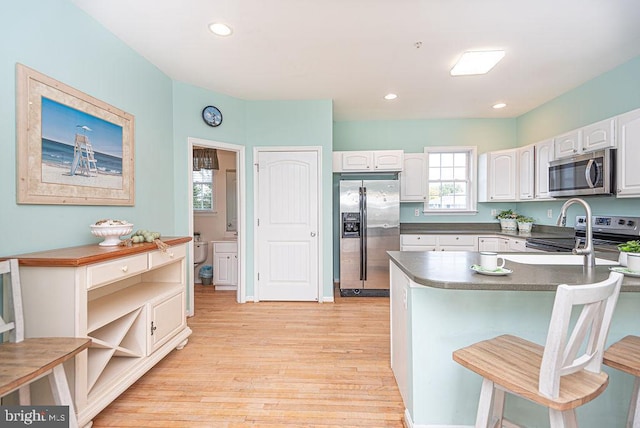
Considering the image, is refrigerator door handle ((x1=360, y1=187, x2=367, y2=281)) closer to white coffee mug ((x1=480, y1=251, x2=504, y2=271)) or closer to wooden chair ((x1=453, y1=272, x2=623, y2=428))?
white coffee mug ((x1=480, y1=251, x2=504, y2=271))

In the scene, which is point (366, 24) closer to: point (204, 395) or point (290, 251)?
point (290, 251)

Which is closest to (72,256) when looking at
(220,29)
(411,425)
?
(220,29)

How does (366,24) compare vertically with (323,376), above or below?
above

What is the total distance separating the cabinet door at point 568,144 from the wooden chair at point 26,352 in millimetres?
4362

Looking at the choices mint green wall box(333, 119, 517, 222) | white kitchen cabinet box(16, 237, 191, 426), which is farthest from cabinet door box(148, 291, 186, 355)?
mint green wall box(333, 119, 517, 222)

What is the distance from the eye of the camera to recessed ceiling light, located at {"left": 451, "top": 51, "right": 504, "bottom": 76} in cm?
257

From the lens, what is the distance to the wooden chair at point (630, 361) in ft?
3.58

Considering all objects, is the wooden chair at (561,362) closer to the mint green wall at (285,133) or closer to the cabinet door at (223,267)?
the mint green wall at (285,133)

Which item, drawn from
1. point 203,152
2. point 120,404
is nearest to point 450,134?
point 203,152

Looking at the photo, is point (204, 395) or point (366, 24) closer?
point (204, 395)

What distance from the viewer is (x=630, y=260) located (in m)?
1.37

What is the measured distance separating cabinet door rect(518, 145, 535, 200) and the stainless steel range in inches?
28.0

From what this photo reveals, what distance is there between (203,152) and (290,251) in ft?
7.12

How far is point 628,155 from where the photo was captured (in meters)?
2.42
